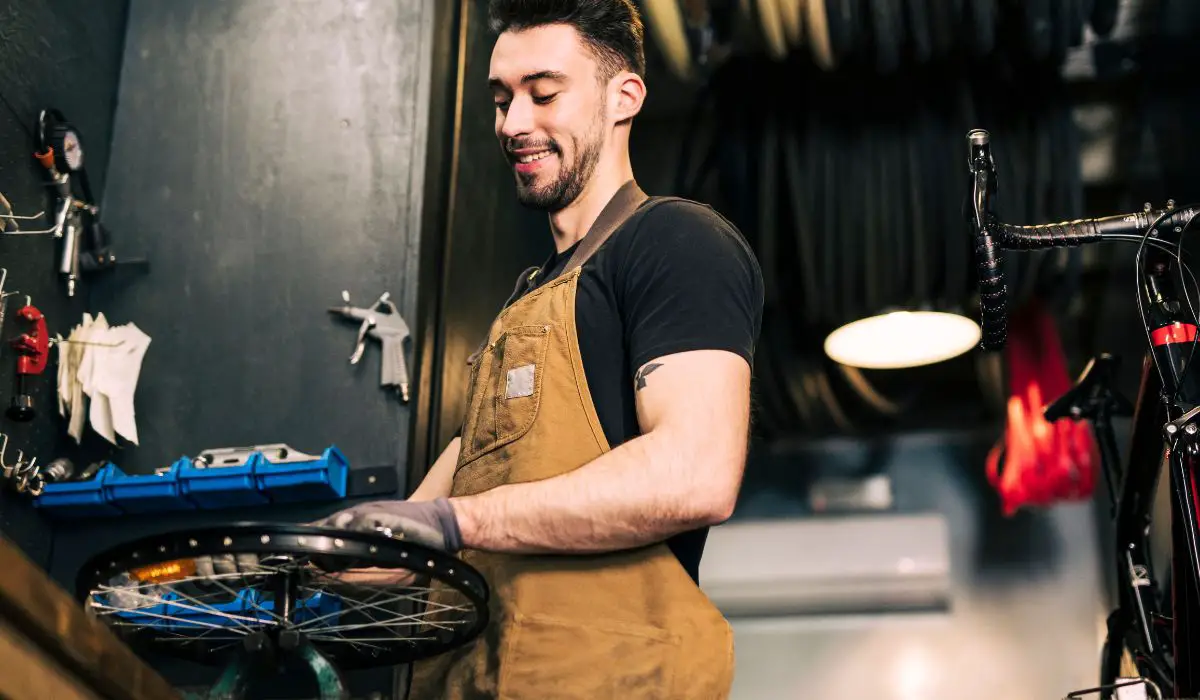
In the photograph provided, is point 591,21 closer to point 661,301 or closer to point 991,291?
point 661,301

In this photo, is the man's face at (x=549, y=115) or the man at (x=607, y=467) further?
the man's face at (x=549, y=115)

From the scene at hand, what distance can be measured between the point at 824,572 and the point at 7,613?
14.9 ft

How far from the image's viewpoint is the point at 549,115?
82.7 inches

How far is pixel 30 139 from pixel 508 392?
1528 millimetres

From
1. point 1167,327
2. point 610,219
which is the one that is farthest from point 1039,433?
point 610,219

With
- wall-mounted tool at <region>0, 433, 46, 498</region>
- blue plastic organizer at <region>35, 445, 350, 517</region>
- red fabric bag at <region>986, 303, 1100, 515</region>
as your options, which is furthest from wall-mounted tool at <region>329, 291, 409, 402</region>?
red fabric bag at <region>986, 303, 1100, 515</region>

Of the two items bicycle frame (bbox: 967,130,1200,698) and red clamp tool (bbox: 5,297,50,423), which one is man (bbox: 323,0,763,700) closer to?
bicycle frame (bbox: 967,130,1200,698)

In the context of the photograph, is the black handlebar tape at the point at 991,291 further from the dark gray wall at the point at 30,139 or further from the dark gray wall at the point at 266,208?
the dark gray wall at the point at 30,139

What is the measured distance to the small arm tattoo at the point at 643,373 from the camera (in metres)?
1.68

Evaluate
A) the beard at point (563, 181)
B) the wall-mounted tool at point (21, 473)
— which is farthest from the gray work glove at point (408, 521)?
the wall-mounted tool at point (21, 473)

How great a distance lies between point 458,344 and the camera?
2902 millimetres

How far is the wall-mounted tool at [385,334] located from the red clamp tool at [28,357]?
59cm

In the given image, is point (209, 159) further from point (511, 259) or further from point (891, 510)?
point (891, 510)

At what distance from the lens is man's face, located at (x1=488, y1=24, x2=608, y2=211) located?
209 centimetres
